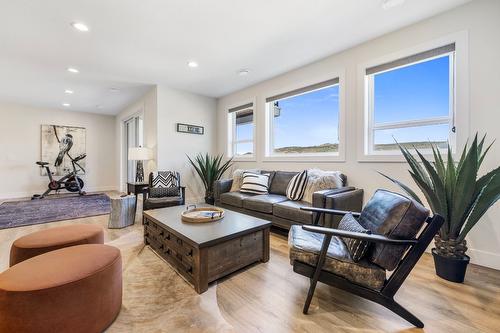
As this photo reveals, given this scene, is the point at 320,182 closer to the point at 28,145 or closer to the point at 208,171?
the point at 208,171

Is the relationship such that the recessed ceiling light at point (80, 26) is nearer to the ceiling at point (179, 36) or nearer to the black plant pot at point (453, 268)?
the ceiling at point (179, 36)

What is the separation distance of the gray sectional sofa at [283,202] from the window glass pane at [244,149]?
948mm

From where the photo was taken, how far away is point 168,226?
202 centimetres

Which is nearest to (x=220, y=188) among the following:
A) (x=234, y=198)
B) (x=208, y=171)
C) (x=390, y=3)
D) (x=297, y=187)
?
(x=234, y=198)

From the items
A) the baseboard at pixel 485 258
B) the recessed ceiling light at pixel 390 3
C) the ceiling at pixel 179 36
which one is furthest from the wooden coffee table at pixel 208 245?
the recessed ceiling light at pixel 390 3

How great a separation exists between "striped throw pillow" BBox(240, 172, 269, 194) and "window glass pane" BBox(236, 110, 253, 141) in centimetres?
121

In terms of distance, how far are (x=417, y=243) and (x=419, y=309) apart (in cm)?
58

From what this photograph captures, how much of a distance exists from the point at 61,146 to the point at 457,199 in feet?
27.6

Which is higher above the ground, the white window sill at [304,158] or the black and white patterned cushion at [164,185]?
the white window sill at [304,158]

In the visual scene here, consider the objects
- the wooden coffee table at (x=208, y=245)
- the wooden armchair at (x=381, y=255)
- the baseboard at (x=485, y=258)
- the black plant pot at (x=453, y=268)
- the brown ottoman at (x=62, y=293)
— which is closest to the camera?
the brown ottoman at (x=62, y=293)

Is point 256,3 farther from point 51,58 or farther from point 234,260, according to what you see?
point 51,58

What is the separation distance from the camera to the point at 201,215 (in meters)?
2.24

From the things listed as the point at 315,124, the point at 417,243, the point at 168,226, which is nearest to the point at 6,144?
the point at 168,226

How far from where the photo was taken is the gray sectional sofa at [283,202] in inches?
93.3
